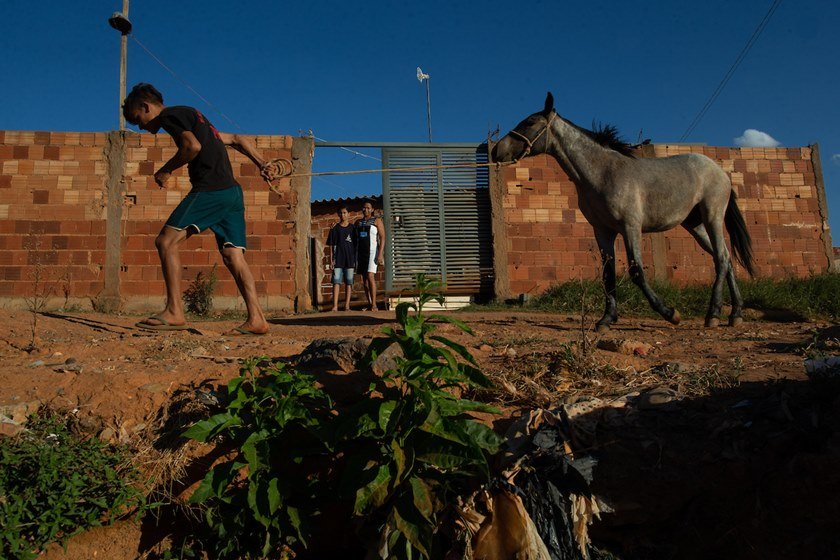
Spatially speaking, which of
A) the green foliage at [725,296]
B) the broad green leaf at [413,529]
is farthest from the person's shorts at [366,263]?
the broad green leaf at [413,529]

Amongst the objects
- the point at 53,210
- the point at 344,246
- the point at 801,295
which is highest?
the point at 53,210

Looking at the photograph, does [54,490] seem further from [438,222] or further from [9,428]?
[438,222]

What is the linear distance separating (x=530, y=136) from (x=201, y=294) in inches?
204

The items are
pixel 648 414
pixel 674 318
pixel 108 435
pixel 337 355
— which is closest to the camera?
pixel 648 414

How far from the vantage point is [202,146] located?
4332 millimetres

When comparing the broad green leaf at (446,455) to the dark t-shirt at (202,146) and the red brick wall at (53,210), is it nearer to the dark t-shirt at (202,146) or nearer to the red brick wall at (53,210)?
the dark t-shirt at (202,146)

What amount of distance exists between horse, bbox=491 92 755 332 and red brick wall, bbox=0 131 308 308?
162 inches

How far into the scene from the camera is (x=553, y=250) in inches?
358

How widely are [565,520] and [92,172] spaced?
339 inches

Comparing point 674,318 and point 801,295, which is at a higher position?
point 801,295

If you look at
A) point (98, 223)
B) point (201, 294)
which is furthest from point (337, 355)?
point (98, 223)

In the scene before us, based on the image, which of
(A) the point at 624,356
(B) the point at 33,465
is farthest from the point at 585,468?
(B) the point at 33,465

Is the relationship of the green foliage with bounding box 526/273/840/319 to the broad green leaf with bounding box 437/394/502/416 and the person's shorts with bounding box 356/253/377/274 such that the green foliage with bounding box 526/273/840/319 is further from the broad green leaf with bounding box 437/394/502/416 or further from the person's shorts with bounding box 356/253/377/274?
the broad green leaf with bounding box 437/394/502/416

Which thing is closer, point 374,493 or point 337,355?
point 374,493
